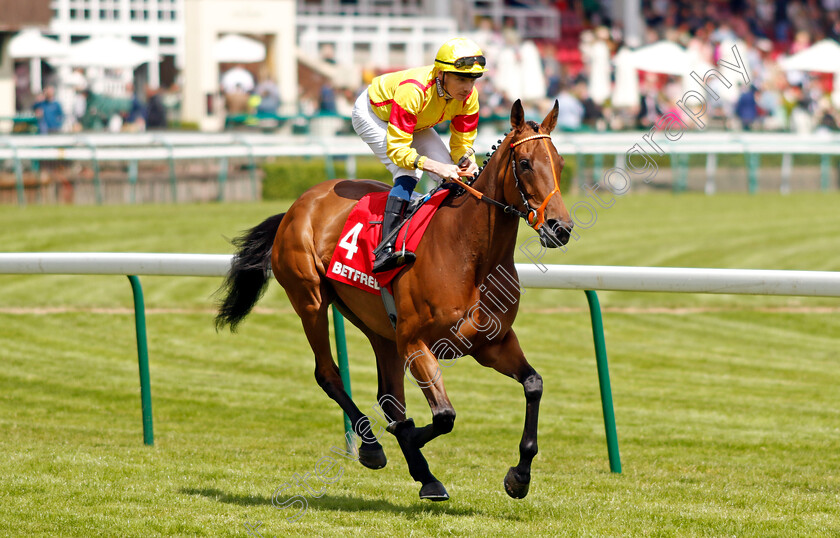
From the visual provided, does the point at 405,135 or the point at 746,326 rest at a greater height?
the point at 405,135

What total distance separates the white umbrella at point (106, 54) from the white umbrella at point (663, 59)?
9.03m

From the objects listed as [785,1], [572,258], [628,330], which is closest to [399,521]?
[628,330]

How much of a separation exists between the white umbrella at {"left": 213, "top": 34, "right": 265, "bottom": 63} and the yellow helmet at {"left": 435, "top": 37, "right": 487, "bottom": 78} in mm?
19889

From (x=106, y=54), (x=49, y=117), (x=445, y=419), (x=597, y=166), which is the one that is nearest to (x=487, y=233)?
(x=445, y=419)

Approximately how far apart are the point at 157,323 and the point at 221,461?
512 cm

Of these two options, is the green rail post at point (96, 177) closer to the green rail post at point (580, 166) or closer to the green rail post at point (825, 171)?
the green rail post at point (580, 166)

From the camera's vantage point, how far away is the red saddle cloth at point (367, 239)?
→ 494 centimetres

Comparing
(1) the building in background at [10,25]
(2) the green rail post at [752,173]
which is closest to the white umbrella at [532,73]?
(2) the green rail post at [752,173]

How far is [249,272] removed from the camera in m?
5.85

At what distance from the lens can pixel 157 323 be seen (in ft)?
35.0

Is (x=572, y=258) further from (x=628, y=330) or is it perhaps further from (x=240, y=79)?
A: (x=240, y=79)

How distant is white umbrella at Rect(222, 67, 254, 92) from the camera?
24.8 meters

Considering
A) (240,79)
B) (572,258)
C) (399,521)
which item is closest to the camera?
(399,521)

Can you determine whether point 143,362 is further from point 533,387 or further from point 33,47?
point 33,47
